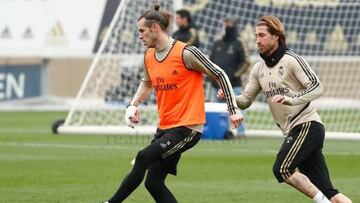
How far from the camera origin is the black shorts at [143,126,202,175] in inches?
392

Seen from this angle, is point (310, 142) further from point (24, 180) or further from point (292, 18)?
point (292, 18)

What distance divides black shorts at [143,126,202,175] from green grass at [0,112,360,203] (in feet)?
6.39

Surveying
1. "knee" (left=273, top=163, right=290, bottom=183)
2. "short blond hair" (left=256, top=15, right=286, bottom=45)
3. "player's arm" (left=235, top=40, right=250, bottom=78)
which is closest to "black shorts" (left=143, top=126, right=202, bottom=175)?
"knee" (left=273, top=163, right=290, bottom=183)

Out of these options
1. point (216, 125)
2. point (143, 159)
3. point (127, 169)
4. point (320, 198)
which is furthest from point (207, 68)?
point (216, 125)

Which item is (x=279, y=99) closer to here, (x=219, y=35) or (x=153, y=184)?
(x=153, y=184)

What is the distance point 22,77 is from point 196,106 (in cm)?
2211

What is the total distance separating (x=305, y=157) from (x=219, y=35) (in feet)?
46.5

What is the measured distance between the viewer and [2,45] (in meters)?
30.0

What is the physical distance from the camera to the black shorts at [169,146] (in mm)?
9945

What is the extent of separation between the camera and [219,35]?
24203 mm

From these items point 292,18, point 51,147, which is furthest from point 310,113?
point 292,18

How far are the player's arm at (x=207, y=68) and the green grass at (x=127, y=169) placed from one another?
6.85 ft

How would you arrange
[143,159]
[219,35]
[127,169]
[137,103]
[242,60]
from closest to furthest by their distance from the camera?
[143,159] → [137,103] → [127,169] → [242,60] → [219,35]

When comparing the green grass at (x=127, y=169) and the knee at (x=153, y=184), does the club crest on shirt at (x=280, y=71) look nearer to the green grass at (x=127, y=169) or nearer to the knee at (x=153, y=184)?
the knee at (x=153, y=184)
